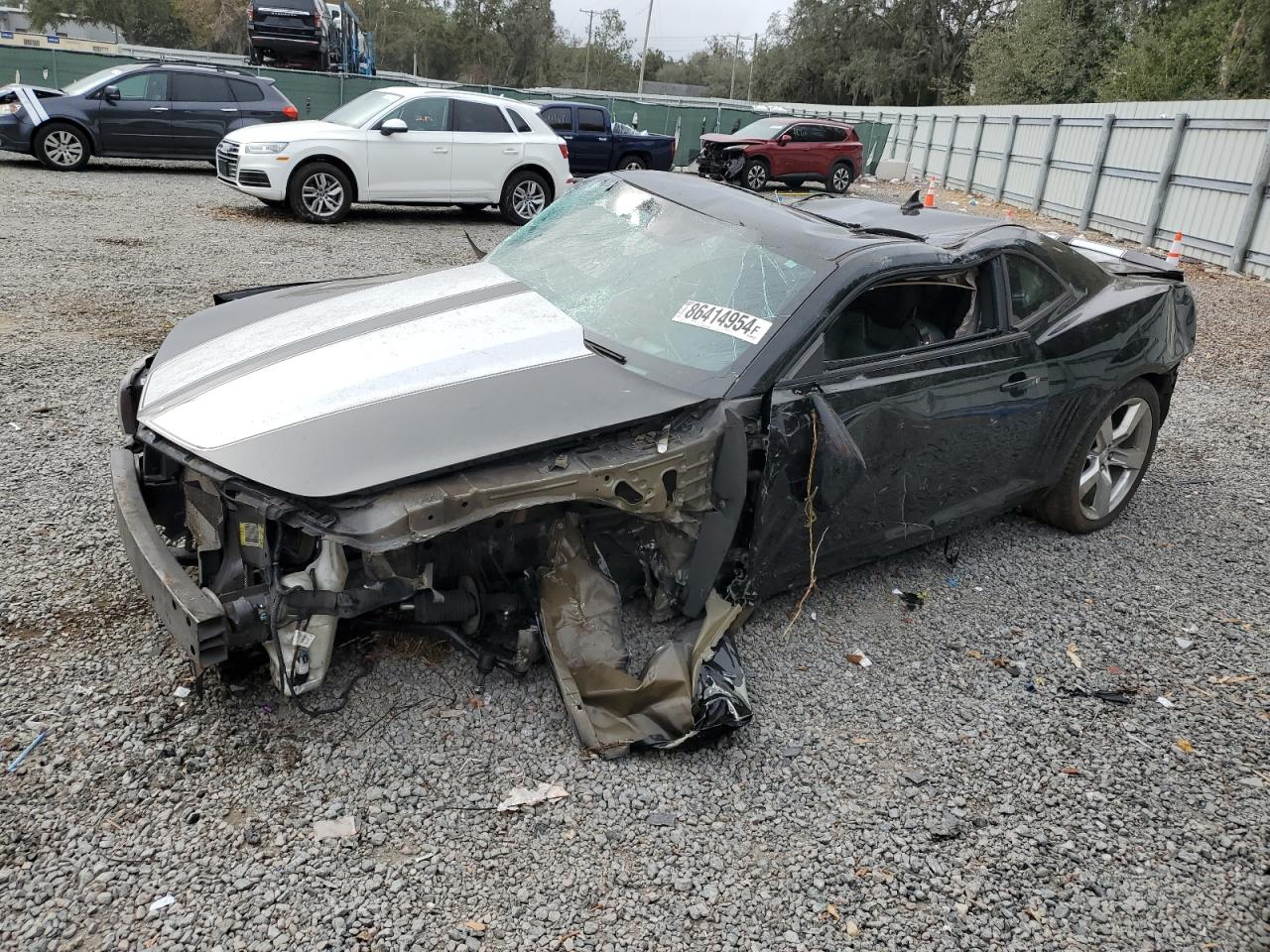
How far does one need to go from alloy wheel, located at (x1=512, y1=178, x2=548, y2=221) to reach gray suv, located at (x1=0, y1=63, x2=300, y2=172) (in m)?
4.21

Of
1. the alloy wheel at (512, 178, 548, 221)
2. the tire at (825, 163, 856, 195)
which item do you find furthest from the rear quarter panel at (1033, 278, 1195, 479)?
the tire at (825, 163, 856, 195)

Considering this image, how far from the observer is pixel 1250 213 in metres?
12.6

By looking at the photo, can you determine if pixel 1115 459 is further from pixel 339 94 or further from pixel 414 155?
pixel 339 94

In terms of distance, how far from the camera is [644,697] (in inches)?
117

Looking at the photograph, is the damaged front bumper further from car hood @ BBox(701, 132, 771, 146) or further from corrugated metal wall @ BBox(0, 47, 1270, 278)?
car hood @ BBox(701, 132, 771, 146)

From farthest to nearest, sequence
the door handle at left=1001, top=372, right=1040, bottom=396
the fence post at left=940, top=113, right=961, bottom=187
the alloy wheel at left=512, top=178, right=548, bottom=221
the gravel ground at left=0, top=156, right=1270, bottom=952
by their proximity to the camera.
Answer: the fence post at left=940, top=113, right=961, bottom=187 → the alloy wheel at left=512, top=178, right=548, bottom=221 → the door handle at left=1001, top=372, right=1040, bottom=396 → the gravel ground at left=0, top=156, right=1270, bottom=952

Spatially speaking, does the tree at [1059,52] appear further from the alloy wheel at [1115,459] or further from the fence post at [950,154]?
the alloy wheel at [1115,459]

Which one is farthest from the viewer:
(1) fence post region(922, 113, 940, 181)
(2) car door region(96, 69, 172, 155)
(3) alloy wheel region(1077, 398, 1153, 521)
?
Result: (1) fence post region(922, 113, 940, 181)

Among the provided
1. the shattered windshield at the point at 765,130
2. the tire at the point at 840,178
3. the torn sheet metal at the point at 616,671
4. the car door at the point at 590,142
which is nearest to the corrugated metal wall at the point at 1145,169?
the tire at the point at 840,178

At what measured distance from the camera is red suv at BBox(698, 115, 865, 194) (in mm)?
19297

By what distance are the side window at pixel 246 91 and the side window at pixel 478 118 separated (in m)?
4.14

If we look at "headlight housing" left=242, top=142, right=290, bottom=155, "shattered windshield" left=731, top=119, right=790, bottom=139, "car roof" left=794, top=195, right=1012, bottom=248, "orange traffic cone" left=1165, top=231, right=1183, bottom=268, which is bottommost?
"orange traffic cone" left=1165, top=231, right=1183, bottom=268

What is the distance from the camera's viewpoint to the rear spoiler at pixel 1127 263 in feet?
16.6

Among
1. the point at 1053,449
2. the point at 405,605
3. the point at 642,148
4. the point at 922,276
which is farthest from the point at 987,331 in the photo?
the point at 642,148
